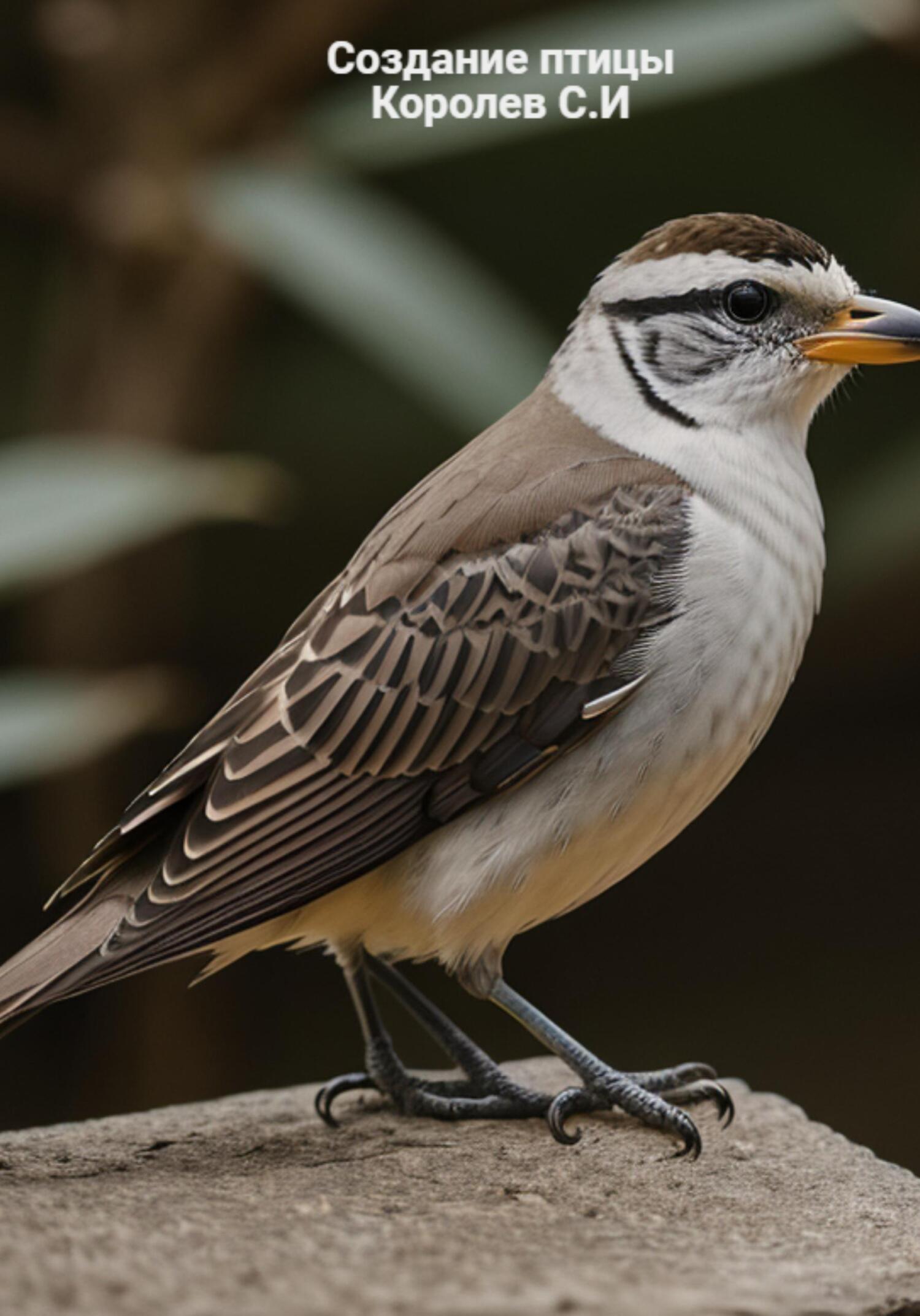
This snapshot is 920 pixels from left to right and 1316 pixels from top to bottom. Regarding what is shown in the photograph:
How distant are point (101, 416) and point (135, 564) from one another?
562mm

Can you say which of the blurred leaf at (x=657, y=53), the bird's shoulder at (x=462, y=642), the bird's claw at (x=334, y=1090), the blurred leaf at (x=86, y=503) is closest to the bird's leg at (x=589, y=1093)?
the bird's claw at (x=334, y=1090)

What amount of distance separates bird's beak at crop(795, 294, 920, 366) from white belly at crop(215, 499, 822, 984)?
0.46 m

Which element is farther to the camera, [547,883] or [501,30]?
[501,30]

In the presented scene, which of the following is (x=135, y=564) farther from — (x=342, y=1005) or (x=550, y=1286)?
(x=550, y=1286)

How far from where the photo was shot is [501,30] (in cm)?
686

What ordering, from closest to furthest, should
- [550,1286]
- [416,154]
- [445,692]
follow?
[550,1286]
[445,692]
[416,154]

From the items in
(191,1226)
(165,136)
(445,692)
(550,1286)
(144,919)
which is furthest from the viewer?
(165,136)

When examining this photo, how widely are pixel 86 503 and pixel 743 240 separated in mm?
1542

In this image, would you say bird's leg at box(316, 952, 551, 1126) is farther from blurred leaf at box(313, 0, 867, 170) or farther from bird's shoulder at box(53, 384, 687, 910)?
blurred leaf at box(313, 0, 867, 170)

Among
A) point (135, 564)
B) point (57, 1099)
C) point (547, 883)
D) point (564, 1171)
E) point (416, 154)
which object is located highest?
point (416, 154)

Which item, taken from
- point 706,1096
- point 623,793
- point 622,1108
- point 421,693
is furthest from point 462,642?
point 706,1096

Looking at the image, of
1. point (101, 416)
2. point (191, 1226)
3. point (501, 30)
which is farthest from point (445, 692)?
point (501, 30)

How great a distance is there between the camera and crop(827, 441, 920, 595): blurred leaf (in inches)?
216

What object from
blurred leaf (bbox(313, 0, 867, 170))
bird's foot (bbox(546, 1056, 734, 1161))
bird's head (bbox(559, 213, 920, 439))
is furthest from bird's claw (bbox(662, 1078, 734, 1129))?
blurred leaf (bbox(313, 0, 867, 170))
